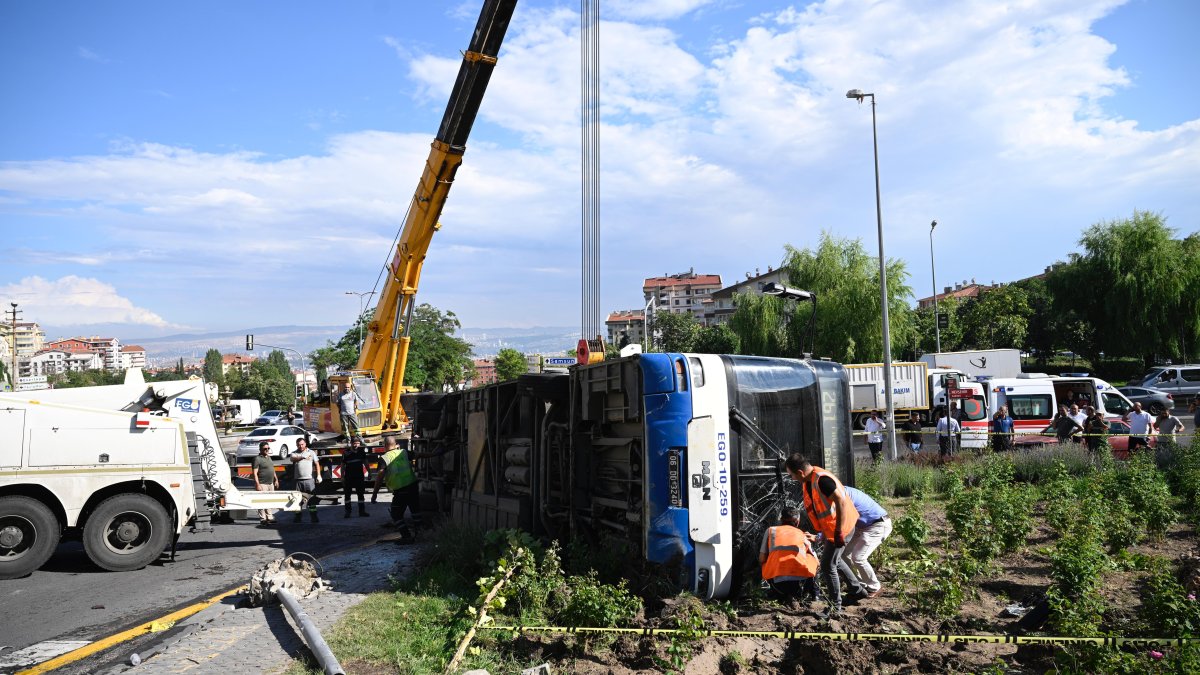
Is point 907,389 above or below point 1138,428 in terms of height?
above

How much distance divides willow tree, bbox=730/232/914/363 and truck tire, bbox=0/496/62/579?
37.1 metres

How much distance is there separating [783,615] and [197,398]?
9.42 meters

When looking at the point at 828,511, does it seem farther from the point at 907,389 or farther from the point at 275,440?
the point at 275,440

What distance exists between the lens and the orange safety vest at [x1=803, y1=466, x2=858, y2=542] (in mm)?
6895

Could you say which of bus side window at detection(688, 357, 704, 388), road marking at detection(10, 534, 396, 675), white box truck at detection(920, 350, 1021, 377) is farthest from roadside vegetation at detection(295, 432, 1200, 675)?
white box truck at detection(920, 350, 1021, 377)

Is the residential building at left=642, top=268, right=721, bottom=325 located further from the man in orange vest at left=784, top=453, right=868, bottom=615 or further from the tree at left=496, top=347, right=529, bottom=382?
the man in orange vest at left=784, top=453, right=868, bottom=615

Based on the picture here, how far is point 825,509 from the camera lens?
6.90 metres

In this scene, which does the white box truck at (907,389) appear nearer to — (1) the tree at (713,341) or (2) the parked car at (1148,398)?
(2) the parked car at (1148,398)

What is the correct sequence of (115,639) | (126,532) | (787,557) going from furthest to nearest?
(126,532) → (115,639) → (787,557)

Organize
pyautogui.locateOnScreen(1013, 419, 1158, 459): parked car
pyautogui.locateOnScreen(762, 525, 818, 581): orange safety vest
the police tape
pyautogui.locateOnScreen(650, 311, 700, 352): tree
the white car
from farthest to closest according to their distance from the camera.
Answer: pyautogui.locateOnScreen(650, 311, 700, 352): tree
the white car
pyautogui.locateOnScreen(1013, 419, 1158, 459): parked car
pyautogui.locateOnScreen(762, 525, 818, 581): orange safety vest
the police tape

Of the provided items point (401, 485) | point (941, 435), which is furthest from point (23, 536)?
point (941, 435)

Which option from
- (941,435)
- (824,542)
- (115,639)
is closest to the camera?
(824,542)

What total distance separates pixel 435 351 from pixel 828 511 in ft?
228

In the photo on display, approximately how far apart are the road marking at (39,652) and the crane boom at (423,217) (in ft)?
35.7
